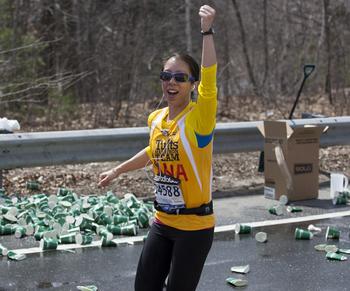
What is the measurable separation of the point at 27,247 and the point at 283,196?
10.7ft

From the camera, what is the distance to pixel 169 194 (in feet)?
14.0

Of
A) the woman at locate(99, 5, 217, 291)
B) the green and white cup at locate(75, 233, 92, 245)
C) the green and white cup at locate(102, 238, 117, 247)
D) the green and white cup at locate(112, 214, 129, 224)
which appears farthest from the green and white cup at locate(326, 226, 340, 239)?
the woman at locate(99, 5, 217, 291)

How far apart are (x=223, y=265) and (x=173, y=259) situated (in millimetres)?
2254

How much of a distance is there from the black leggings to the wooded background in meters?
8.70

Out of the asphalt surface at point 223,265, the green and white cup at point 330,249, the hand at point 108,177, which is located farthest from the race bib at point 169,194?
the green and white cup at point 330,249

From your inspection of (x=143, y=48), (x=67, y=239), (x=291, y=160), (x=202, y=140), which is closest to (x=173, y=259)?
(x=202, y=140)

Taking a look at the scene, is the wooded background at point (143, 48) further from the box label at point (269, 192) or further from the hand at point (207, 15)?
the hand at point (207, 15)

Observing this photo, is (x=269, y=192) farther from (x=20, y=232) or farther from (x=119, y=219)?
(x=20, y=232)

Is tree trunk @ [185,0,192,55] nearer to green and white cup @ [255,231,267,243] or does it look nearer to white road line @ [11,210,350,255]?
white road line @ [11,210,350,255]

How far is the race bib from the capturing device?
13.9 feet

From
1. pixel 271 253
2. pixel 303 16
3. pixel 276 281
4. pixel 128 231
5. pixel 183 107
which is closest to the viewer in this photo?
pixel 183 107

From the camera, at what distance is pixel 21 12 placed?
15.1 m

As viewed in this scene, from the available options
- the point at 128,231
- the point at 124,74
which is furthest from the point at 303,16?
the point at 128,231

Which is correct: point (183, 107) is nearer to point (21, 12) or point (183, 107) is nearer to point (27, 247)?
point (27, 247)
